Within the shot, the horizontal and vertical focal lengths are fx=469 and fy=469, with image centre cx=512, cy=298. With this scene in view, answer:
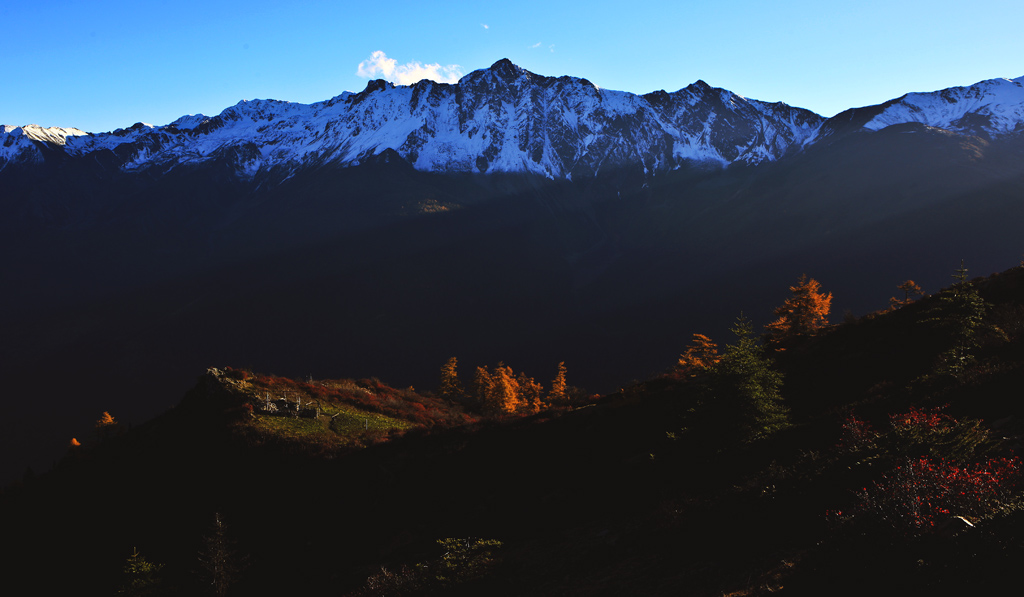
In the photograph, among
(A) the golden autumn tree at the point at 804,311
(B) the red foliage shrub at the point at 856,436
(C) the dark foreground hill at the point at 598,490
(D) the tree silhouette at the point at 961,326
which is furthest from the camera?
(A) the golden autumn tree at the point at 804,311

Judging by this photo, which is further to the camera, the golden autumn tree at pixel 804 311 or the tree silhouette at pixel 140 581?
the golden autumn tree at pixel 804 311

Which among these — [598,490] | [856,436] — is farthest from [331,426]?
[856,436]

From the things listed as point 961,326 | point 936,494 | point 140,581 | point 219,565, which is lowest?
point 140,581

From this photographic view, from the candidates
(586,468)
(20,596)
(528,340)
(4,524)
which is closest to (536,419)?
(586,468)

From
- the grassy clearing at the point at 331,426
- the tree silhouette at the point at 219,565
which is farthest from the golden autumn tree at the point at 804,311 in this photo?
the tree silhouette at the point at 219,565

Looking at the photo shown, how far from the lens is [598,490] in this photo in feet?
52.1

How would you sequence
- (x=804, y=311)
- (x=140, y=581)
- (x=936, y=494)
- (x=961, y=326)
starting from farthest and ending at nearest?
(x=804, y=311) < (x=961, y=326) < (x=140, y=581) < (x=936, y=494)

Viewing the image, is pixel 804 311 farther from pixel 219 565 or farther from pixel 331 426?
pixel 219 565

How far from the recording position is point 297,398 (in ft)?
91.6

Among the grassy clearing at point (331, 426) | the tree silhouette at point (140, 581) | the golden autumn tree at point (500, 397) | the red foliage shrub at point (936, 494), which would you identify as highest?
the red foliage shrub at point (936, 494)

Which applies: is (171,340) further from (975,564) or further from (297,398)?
(975,564)

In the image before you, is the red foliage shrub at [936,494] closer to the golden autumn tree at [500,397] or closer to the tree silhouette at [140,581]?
the tree silhouette at [140,581]

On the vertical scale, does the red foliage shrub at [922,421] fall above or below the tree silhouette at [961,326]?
below

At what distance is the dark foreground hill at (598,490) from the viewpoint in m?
7.84
